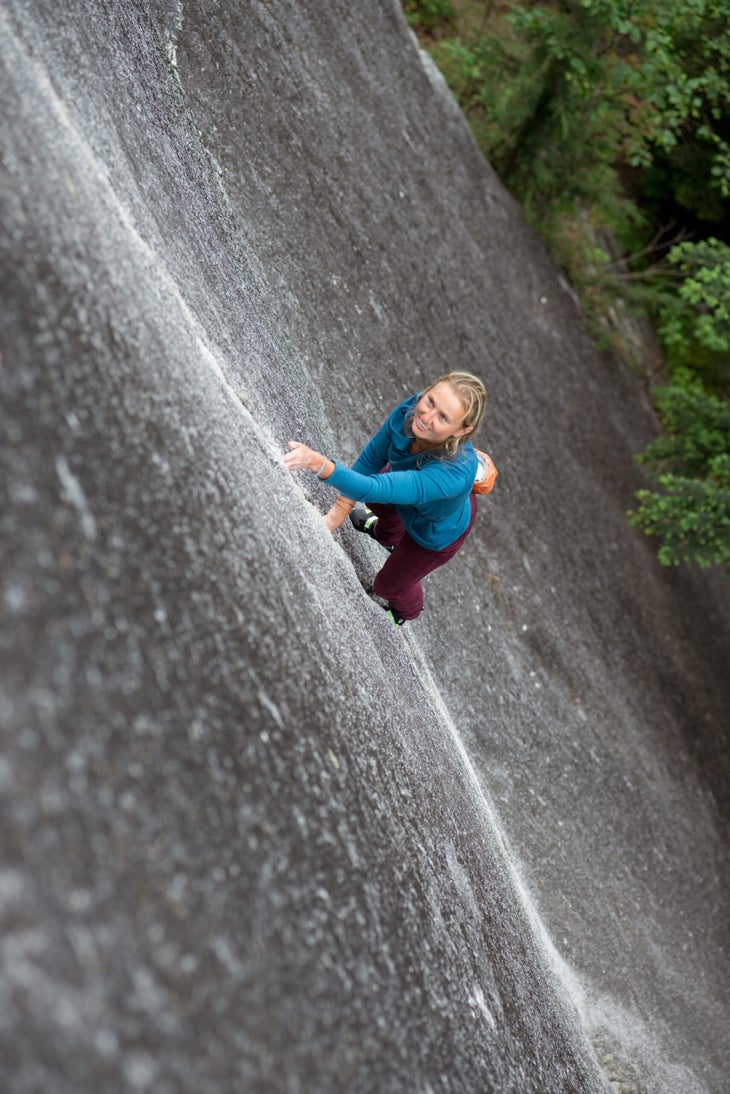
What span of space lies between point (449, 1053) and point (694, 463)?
949 cm

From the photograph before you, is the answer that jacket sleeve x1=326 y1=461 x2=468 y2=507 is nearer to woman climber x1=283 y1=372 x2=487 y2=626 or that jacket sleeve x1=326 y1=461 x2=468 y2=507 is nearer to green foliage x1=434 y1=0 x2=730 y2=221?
woman climber x1=283 y1=372 x2=487 y2=626

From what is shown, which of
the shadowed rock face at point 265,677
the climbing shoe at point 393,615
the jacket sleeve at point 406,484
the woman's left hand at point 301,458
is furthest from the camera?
the climbing shoe at point 393,615

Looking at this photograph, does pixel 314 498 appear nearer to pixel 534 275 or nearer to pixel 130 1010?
pixel 130 1010

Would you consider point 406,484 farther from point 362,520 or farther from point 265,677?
point 265,677

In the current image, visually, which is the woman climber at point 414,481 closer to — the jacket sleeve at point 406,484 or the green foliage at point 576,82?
the jacket sleeve at point 406,484

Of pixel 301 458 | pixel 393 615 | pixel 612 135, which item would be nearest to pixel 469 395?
pixel 301 458

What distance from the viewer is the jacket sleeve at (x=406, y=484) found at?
389 centimetres

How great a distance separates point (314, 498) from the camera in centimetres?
443

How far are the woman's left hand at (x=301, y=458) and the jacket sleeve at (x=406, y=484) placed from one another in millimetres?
112

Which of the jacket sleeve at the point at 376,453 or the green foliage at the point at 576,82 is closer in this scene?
the jacket sleeve at the point at 376,453

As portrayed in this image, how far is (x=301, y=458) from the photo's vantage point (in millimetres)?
3734

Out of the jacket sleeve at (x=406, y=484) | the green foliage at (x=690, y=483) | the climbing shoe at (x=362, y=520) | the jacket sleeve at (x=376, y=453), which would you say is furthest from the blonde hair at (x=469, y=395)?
the green foliage at (x=690, y=483)

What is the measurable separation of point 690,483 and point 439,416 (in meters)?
6.83

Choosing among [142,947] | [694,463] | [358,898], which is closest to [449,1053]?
[358,898]
